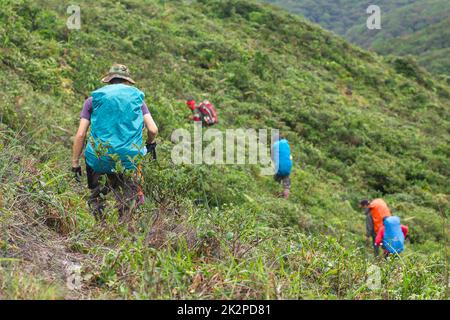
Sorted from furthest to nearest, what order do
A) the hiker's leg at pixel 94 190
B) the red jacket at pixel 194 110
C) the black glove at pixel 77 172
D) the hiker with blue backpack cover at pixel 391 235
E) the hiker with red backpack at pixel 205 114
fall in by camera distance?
the hiker with red backpack at pixel 205 114 < the red jacket at pixel 194 110 < the hiker with blue backpack cover at pixel 391 235 < the black glove at pixel 77 172 < the hiker's leg at pixel 94 190

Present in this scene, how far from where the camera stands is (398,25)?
14412 centimetres

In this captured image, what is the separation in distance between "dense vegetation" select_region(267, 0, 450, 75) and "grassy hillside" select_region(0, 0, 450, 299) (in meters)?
60.2

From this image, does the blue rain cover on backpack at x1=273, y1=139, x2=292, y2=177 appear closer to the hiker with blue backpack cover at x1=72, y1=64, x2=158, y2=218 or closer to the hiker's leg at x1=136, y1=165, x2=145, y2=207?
the hiker with blue backpack cover at x1=72, y1=64, x2=158, y2=218

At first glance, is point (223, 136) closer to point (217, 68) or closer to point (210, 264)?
point (217, 68)

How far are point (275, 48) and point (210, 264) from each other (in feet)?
63.0

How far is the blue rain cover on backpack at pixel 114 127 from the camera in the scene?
4523 millimetres

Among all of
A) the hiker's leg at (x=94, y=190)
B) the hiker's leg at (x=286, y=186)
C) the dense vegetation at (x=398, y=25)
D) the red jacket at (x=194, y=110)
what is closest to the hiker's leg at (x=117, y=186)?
the hiker's leg at (x=94, y=190)

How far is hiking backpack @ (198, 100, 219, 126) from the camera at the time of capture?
1275cm

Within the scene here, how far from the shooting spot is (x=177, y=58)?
16.5 m

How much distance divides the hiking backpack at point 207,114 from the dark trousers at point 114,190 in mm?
7954

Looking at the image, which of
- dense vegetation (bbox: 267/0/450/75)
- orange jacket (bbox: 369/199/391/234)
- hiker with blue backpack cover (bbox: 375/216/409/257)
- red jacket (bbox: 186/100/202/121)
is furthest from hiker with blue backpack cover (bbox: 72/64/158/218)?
dense vegetation (bbox: 267/0/450/75)

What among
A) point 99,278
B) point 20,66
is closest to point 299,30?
point 20,66

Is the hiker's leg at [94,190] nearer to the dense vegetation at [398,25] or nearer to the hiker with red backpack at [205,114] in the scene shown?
the hiker with red backpack at [205,114]

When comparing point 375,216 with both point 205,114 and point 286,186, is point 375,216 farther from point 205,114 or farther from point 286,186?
point 205,114
